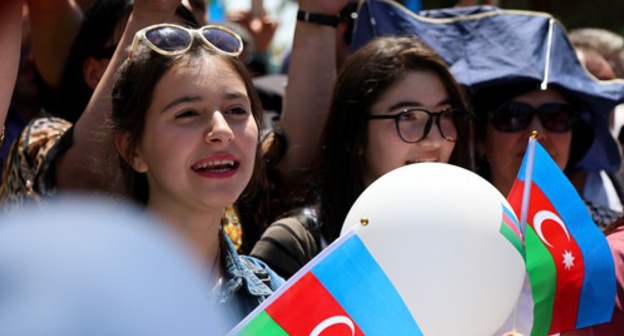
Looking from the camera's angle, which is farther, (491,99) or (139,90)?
(491,99)

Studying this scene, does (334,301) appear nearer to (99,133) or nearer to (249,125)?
(249,125)

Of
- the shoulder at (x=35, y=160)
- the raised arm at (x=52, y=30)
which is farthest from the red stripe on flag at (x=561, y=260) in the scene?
the raised arm at (x=52, y=30)

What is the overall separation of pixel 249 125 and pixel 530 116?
1.54 meters

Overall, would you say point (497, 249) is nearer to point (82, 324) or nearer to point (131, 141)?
point (131, 141)

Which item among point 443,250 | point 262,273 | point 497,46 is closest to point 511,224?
point 443,250

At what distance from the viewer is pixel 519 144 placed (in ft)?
11.1

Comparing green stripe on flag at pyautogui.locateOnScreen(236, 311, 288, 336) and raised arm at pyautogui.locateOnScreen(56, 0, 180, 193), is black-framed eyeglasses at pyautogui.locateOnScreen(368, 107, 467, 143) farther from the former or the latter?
green stripe on flag at pyautogui.locateOnScreen(236, 311, 288, 336)

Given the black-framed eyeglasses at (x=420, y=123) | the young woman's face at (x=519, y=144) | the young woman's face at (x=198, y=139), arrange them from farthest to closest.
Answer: the young woman's face at (x=519, y=144)
the black-framed eyeglasses at (x=420, y=123)
the young woman's face at (x=198, y=139)

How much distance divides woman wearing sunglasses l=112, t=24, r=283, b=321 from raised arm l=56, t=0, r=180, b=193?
0.17 metres

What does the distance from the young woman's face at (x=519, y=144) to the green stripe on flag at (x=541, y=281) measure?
105 cm

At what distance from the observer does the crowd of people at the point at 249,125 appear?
7.08 feet

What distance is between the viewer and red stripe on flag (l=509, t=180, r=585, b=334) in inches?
93.0

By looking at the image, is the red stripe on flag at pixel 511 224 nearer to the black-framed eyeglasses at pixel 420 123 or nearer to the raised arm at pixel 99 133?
the black-framed eyeglasses at pixel 420 123

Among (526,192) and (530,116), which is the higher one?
(526,192)
